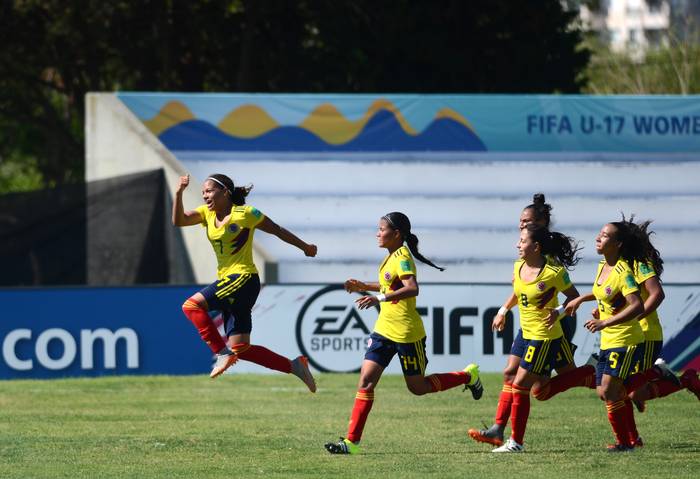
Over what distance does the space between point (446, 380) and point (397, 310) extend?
0.86m

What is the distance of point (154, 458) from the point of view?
9836mm

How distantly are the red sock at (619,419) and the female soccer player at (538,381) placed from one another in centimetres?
55

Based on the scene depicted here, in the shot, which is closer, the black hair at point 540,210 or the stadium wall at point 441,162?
the black hair at point 540,210

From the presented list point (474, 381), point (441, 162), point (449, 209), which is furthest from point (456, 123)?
point (474, 381)

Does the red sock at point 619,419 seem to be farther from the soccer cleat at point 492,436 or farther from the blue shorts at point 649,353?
the soccer cleat at point 492,436

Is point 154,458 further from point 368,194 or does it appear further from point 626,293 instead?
point 368,194

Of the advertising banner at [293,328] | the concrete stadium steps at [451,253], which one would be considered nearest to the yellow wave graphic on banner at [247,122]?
the concrete stadium steps at [451,253]

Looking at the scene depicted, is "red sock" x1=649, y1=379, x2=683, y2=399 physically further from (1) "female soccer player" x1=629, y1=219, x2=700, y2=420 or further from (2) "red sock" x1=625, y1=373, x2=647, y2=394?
(2) "red sock" x1=625, y1=373, x2=647, y2=394

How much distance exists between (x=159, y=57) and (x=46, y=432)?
1968 cm

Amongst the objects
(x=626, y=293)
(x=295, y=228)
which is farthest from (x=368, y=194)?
(x=626, y=293)

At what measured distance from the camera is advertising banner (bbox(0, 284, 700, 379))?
16.1 m

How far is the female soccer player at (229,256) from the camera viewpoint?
11.0 meters

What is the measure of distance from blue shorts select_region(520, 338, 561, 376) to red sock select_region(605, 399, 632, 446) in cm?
54

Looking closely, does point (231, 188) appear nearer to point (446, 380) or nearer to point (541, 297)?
point (446, 380)
